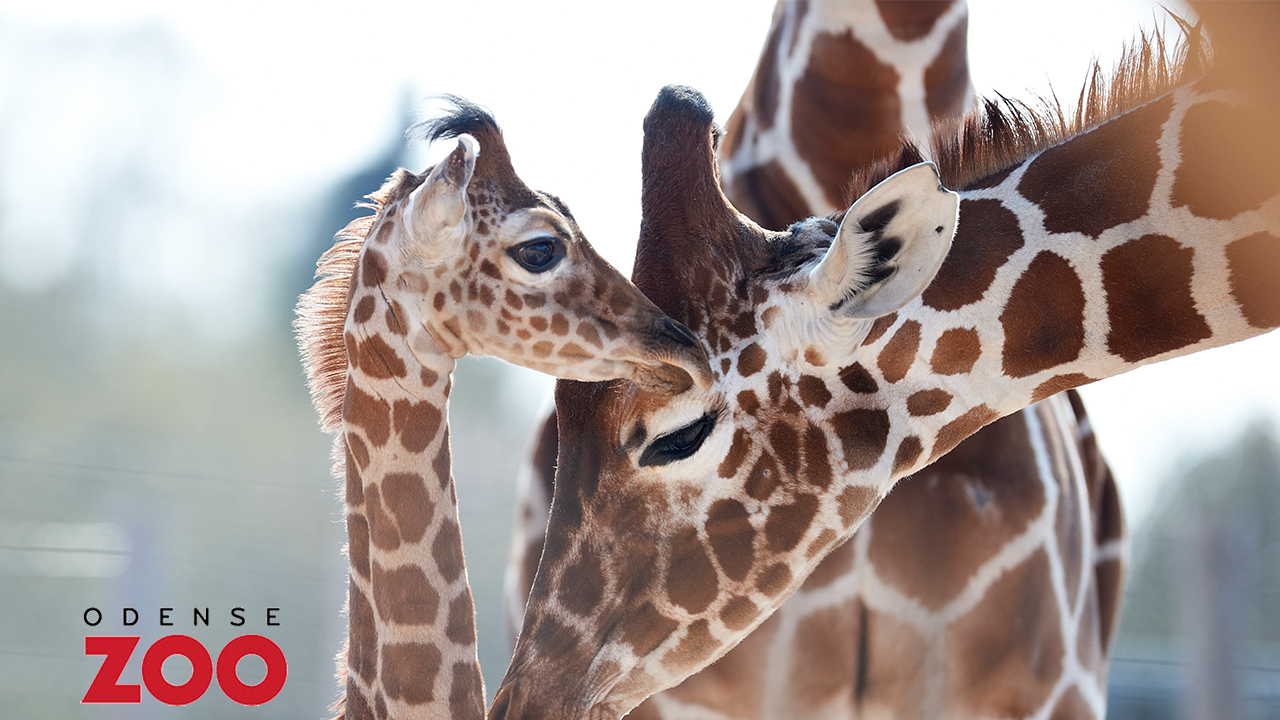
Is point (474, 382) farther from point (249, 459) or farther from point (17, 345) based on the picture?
point (17, 345)

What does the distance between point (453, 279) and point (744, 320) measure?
439 mm

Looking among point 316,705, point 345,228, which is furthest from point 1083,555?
point 316,705

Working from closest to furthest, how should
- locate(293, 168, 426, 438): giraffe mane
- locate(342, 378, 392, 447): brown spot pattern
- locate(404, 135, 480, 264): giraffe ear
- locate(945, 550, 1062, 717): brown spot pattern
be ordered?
locate(404, 135, 480, 264): giraffe ear, locate(342, 378, 392, 447): brown spot pattern, locate(293, 168, 426, 438): giraffe mane, locate(945, 550, 1062, 717): brown spot pattern

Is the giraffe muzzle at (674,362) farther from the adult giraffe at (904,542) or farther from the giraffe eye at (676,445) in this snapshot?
the adult giraffe at (904,542)

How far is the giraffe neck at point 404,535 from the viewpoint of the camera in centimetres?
147

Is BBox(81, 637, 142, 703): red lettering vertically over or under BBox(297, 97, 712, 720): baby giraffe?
under

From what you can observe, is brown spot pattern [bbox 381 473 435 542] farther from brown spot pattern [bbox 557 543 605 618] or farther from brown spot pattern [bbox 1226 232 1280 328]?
brown spot pattern [bbox 1226 232 1280 328]

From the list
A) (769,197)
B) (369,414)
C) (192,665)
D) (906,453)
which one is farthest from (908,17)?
(192,665)

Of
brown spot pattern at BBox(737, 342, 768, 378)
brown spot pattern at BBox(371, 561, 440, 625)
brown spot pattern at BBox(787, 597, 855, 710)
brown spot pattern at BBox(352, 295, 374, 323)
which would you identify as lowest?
brown spot pattern at BBox(787, 597, 855, 710)

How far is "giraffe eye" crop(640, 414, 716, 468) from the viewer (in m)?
1.42

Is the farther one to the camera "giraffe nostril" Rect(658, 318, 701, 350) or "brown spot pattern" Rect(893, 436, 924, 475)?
"brown spot pattern" Rect(893, 436, 924, 475)

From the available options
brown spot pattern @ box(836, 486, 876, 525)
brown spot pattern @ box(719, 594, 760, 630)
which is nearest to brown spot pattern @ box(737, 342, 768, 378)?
brown spot pattern @ box(836, 486, 876, 525)

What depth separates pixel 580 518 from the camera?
4.78 feet

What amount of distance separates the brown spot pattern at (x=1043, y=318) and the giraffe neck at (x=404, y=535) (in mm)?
845
